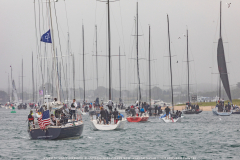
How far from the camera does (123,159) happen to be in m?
26.8

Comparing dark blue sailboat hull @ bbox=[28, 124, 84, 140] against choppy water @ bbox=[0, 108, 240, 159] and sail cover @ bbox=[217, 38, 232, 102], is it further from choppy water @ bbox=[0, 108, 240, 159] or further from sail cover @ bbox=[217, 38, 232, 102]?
sail cover @ bbox=[217, 38, 232, 102]

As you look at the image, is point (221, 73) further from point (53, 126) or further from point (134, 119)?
point (53, 126)

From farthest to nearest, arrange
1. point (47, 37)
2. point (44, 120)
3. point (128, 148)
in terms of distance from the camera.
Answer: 1. point (47, 37)
2. point (44, 120)
3. point (128, 148)

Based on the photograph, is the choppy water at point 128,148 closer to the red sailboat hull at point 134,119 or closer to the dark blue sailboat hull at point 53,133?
the dark blue sailboat hull at point 53,133

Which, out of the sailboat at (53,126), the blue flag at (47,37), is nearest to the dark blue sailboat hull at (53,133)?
the sailboat at (53,126)

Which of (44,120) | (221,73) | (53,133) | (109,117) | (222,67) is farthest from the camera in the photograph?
(221,73)

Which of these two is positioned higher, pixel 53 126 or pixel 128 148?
pixel 53 126

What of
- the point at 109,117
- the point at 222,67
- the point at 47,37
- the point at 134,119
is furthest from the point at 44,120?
the point at 222,67

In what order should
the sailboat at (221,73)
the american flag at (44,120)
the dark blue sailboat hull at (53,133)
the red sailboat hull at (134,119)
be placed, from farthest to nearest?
1. the sailboat at (221,73)
2. the red sailboat hull at (134,119)
3. the dark blue sailboat hull at (53,133)
4. the american flag at (44,120)

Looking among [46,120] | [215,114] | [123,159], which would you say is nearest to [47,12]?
[46,120]

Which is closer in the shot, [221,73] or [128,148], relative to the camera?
[128,148]

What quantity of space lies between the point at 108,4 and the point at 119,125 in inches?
571

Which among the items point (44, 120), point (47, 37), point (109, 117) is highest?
point (47, 37)

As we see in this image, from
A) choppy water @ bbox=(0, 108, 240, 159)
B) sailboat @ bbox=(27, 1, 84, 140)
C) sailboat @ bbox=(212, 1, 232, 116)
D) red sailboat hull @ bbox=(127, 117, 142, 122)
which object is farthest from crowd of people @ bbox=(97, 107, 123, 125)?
sailboat @ bbox=(212, 1, 232, 116)
